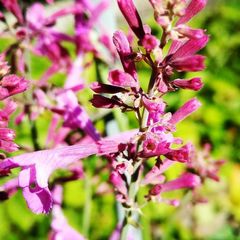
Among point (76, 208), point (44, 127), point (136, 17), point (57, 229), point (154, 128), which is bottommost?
point (76, 208)

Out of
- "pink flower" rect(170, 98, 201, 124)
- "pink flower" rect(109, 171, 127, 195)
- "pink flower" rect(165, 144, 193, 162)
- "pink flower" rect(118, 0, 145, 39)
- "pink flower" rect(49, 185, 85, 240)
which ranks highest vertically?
"pink flower" rect(118, 0, 145, 39)

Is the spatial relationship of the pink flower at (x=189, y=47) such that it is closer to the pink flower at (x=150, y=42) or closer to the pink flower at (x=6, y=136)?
the pink flower at (x=150, y=42)

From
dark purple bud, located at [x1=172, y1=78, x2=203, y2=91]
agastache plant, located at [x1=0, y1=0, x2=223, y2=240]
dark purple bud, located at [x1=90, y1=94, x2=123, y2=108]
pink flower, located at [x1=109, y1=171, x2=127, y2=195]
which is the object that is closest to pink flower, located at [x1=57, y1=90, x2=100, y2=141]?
agastache plant, located at [x1=0, y1=0, x2=223, y2=240]

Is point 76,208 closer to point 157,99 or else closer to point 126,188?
point 126,188

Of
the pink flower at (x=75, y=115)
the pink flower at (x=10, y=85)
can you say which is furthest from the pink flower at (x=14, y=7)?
the pink flower at (x=10, y=85)

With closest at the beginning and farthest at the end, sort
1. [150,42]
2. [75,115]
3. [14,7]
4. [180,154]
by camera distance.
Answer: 1. [150,42]
2. [180,154]
3. [75,115]
4. [14,7]

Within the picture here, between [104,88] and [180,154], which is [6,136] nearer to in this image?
[104,88]

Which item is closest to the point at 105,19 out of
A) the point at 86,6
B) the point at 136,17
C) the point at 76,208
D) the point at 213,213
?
the point at 86,6

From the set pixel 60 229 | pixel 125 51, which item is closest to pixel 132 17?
pixel 125 51

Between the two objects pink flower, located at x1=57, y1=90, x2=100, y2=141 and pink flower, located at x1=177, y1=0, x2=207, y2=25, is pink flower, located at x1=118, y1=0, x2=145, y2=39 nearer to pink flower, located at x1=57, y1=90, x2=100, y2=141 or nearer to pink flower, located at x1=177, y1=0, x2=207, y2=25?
pink flower, located at x1=177, y1=0, x2=207, y2=25

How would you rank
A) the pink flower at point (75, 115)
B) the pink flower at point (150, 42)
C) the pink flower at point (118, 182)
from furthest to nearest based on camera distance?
the pink flower at point (75, 115) < the pink flower at point (118, 182) < the pink flower at point (150, 42)

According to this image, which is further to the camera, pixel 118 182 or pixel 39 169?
pixel 118 182
